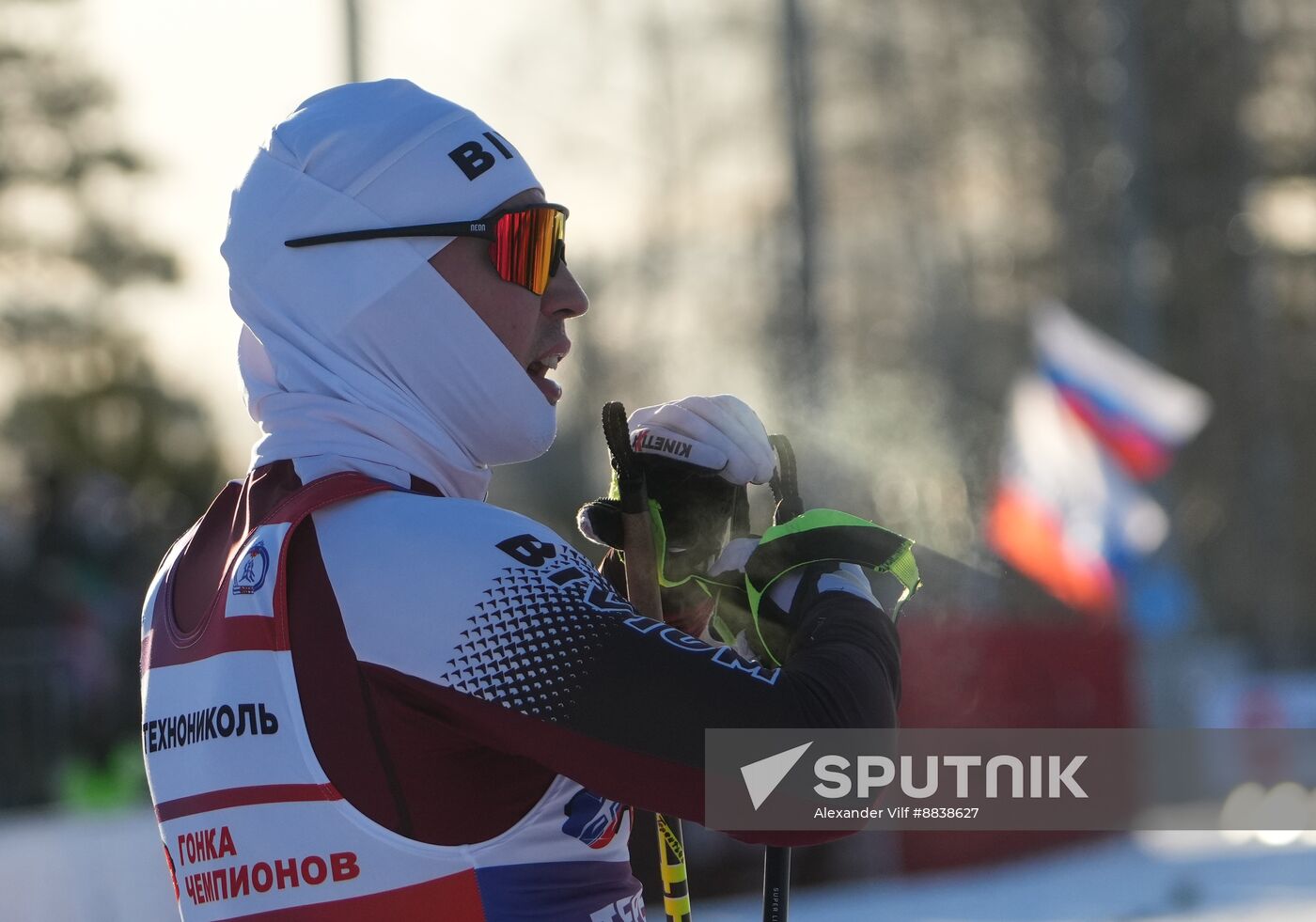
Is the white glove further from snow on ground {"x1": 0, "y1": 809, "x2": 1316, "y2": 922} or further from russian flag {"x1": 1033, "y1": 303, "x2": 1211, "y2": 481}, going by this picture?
russian flag {"x1": 1033, "y1": 303, "x2": 1211, "y2": 481}

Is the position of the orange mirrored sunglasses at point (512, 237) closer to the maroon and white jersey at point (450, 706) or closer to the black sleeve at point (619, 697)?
the maroon and white jersey at point (450, 706)

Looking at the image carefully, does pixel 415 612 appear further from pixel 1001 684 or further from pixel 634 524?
pixel 1001 684

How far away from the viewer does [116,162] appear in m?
17.2

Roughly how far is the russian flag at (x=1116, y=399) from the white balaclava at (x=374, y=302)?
11502 millimetres

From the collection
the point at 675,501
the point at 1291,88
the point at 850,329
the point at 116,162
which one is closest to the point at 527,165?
the point at 675,501

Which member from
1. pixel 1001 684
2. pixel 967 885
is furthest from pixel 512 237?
pixel 1001 684

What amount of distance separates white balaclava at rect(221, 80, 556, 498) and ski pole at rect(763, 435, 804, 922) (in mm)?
350

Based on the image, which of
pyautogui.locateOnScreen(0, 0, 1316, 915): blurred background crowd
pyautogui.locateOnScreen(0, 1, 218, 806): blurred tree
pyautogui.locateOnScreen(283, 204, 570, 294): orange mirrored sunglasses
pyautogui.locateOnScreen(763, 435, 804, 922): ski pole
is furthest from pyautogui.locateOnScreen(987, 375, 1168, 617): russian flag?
pyautogui.locateOnScreen(283, 204, 570, 294): orange mirrored sunglasses

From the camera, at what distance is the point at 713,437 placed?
89.8 inches

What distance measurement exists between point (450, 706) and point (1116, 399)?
39.7 ft

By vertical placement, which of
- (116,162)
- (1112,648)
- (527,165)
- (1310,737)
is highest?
(116,162)

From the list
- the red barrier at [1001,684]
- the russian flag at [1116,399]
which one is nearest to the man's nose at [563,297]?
the red barrier at [1001,684]

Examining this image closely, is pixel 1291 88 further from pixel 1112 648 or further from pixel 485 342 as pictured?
pixel 485 342

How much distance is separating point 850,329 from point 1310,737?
1034 centimetres
